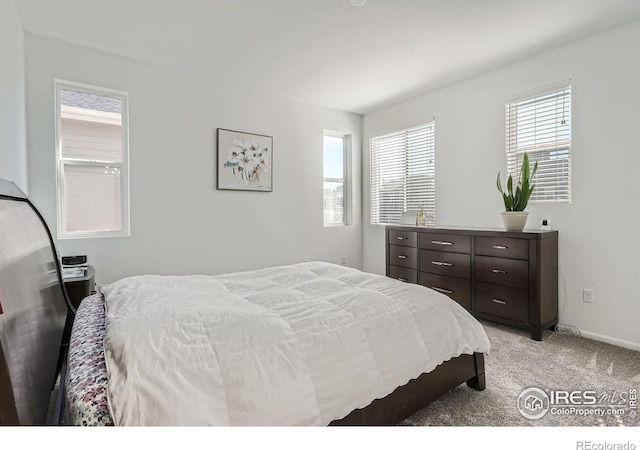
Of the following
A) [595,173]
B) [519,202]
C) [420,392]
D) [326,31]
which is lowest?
[420,392]

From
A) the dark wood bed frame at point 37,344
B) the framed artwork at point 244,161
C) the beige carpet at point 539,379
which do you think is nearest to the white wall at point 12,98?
the dark wood bed frame at point 37,344

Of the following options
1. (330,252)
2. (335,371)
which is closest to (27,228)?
(335,371)

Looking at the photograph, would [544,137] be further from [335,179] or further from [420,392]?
[420,392]

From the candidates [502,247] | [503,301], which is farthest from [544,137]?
[503,301]

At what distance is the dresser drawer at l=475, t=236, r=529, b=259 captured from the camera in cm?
272

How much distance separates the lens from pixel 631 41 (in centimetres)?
249

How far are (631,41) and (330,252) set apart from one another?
11.7ft

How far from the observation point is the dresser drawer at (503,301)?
8.96ft

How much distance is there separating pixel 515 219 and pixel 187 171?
3.19 meters

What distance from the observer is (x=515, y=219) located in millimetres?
2824

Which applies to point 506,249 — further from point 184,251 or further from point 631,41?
point 184,251

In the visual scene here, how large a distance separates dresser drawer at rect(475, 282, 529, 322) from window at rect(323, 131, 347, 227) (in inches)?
89.8

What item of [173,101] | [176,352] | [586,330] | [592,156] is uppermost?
[173,101]
